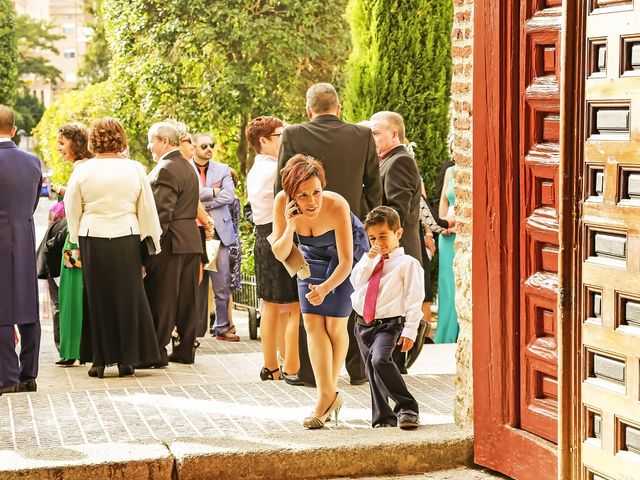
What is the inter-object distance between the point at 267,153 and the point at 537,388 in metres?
4.29

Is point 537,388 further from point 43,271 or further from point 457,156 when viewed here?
point 43,271

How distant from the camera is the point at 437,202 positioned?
1242 centimetres

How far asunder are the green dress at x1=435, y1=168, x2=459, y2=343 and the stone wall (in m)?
4.38

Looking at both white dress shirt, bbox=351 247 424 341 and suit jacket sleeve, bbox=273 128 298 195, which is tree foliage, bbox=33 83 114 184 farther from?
white dress shirt, bbox=351 247 424 341

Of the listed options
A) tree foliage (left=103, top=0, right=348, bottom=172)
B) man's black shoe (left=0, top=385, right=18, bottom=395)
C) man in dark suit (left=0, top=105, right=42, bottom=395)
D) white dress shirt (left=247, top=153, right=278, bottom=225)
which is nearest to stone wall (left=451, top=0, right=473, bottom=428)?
white dress shirt (left=247, top=153, right=278, bottom=225)

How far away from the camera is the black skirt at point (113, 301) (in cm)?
977

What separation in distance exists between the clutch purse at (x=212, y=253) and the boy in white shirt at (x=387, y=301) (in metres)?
4.99

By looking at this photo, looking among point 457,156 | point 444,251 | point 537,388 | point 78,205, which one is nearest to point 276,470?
point 537,388

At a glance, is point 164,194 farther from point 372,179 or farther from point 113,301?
point 372,179

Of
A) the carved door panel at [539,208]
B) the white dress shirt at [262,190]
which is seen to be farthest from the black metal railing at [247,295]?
the carved door panel at [539,208]

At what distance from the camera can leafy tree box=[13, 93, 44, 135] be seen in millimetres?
73438

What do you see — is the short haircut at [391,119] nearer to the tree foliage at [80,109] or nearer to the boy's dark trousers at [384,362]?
the boy's dark trousers at [384,362]

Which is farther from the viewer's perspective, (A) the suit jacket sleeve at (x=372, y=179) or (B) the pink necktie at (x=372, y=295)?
(A) the suit jacket sleeve at (x=372, y=179)

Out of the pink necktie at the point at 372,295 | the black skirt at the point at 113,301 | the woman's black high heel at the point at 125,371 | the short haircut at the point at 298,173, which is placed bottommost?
the woman's black high heel at the point at 125,371
